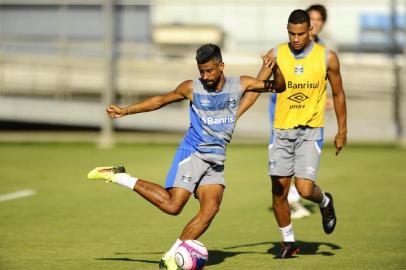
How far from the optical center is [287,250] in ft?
34.6

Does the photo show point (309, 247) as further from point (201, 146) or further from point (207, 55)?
point (207, 55)

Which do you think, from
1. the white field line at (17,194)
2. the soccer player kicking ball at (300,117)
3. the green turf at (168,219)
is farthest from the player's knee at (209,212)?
the white field line at (17,194)

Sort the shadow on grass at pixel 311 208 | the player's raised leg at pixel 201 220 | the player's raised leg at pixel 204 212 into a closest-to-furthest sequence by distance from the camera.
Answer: the player's raised leg at pixel 201 220 < the player's raised leg at pixel 204 212 < the shadow on grass at pixel 311 208

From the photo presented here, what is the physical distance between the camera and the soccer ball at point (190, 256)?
923 centimetres

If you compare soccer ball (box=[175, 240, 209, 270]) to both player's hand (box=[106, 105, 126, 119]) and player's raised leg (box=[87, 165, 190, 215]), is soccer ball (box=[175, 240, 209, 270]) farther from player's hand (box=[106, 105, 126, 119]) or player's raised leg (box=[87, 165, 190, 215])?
player's hand (box=[106, 105, 126, 119])

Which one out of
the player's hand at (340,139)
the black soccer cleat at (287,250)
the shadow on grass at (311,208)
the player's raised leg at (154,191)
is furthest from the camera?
the shadow on grass at (311,208)

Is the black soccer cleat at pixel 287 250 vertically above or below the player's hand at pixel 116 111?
below

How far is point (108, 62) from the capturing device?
2488cm

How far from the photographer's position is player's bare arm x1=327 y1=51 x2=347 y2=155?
34.7 feet

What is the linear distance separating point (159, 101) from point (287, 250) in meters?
1.98

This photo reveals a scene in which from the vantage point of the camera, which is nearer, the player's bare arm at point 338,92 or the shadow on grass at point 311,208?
the player's bare arm at point 338,92

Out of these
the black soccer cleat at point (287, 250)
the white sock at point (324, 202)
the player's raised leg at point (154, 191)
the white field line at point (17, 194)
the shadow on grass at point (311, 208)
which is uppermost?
the player's raised leg at point (154, 191)

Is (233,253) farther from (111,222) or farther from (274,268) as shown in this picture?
(111,222)

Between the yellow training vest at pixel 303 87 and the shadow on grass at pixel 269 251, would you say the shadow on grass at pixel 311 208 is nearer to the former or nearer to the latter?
the shadow on grass at pixel 269 251
